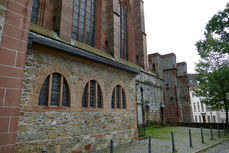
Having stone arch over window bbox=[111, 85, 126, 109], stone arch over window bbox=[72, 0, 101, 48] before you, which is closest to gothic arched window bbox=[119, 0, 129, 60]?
stone arch over window bbox=[72, 0, 101, 48]

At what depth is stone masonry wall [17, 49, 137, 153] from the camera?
5.37m

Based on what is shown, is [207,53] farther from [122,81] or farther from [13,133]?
[13,133]

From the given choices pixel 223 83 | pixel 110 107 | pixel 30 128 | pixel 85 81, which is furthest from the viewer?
pixel 223 83

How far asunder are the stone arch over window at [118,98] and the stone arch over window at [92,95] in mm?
1076

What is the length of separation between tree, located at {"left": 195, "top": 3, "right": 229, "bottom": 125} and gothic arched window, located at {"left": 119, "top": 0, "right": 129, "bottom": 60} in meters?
7.36

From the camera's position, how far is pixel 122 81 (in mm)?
9797

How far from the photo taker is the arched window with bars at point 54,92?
6.02m

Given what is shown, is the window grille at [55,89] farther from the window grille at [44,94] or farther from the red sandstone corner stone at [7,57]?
the red sandstone corner stone at [7,57]

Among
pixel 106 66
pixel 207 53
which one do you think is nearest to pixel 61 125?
pixel 106 66

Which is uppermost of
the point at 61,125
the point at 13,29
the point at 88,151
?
the point at 13,29

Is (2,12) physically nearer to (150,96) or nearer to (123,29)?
(123,29)

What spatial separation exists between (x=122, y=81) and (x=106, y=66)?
1733mm

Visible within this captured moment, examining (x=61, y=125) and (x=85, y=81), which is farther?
(x=85, y=81)

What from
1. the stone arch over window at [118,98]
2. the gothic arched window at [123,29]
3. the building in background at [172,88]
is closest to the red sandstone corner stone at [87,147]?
the stone arch over window at [118,98]
